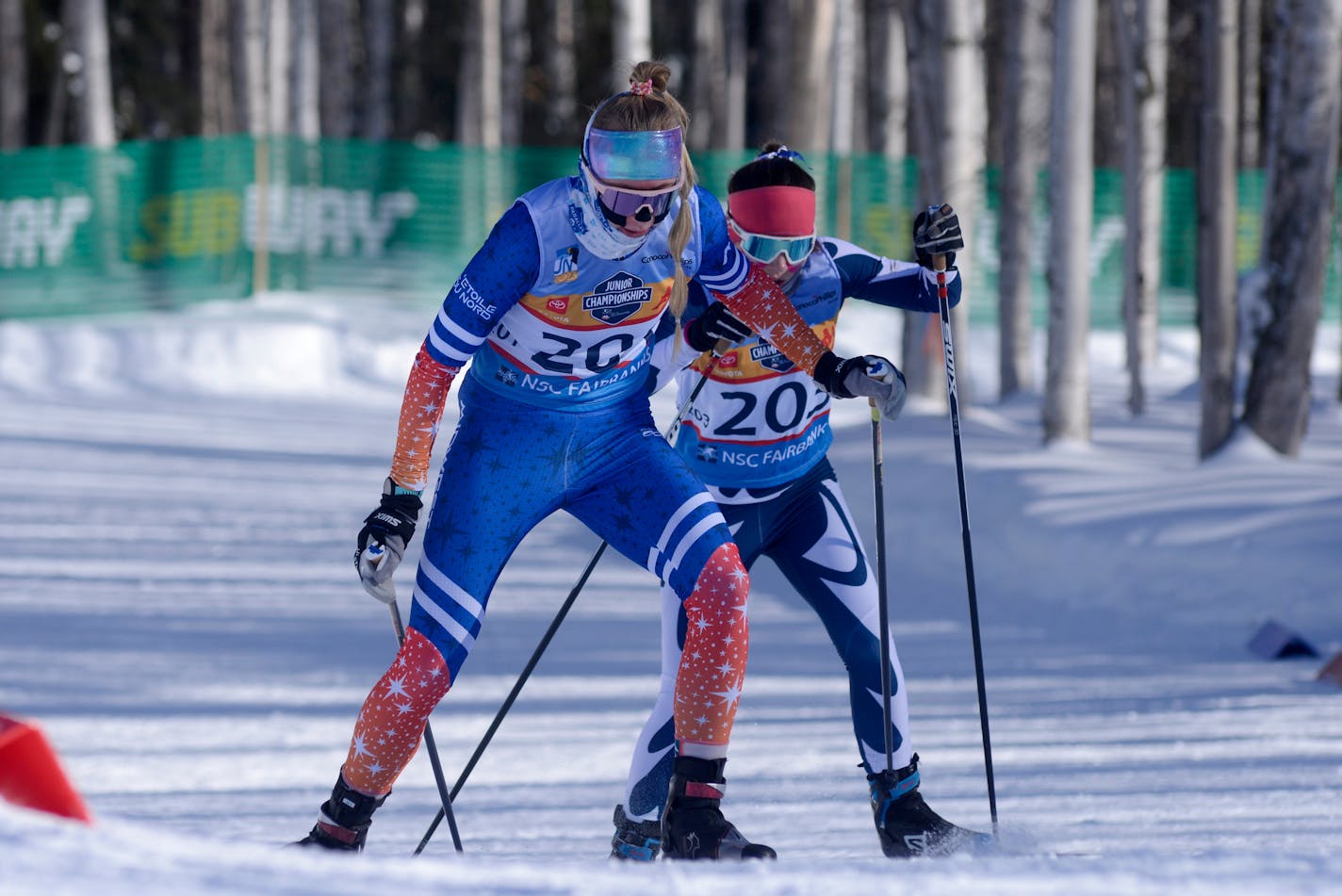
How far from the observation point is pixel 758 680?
23.6ft

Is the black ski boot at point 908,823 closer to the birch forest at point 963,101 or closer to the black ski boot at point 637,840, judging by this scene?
the black ski boot at point 637,840

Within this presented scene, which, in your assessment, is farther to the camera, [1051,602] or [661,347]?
[1051,602]

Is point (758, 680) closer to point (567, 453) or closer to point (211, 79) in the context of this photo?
point (567, 453)

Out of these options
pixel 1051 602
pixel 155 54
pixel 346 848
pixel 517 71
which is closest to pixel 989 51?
pixel 517 71

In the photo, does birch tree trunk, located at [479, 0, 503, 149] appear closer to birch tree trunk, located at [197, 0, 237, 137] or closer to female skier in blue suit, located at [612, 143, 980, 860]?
birch tree trunk, located at [197, 0, 237, 137]

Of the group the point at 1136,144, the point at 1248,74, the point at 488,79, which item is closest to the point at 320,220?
the point at 488,79

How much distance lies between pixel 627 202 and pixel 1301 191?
7088 millimetres

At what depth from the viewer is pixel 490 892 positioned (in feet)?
9.50

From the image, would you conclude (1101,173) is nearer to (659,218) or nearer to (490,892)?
(659,218)

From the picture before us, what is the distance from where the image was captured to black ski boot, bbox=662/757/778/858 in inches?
159

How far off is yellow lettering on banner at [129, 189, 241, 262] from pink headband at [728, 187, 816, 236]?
1610 centimetres

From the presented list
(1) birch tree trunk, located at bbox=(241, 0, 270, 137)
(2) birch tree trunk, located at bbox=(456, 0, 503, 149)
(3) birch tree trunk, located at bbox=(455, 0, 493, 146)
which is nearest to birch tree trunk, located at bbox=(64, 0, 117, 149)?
(1) birch tree trunk, located at bbox=(241, 0, 270, 137)

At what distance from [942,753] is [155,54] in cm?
4215

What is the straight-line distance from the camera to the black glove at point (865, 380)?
171 inches
